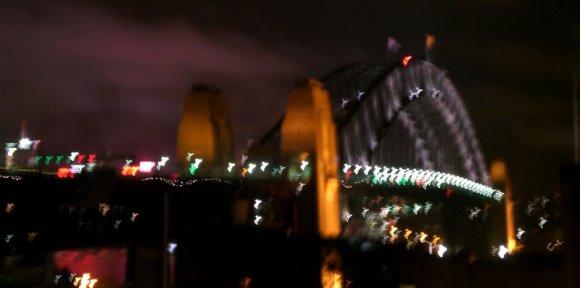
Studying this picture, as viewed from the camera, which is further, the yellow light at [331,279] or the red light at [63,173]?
the red light at [63,173]

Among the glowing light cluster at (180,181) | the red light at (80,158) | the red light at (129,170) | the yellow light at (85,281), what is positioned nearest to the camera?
the yellow light at (85,281)

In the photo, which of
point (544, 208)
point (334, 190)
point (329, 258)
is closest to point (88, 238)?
point (329, 258)

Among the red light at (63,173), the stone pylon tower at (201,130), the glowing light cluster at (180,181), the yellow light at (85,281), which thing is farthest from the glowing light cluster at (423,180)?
the yellow light at (85,281)

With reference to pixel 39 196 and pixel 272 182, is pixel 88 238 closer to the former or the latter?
pixel 39 196

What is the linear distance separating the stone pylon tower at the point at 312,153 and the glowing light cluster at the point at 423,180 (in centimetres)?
2549

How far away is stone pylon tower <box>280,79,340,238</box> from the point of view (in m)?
39.6

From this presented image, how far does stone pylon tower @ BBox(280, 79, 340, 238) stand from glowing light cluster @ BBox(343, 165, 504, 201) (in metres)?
25.5

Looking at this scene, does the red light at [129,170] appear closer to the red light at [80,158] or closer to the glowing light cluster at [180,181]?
the glowing light cluster at [180,181]

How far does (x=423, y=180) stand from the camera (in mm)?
90500

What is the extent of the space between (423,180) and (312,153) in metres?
51.8

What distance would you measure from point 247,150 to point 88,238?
123ft

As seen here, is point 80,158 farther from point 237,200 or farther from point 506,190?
point 506,190

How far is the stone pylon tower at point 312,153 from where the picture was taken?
39.6 metres

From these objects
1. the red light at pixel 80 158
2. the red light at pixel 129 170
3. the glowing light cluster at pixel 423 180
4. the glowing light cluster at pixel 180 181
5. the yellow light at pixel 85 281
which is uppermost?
the glowing light cluster at pixel 423 180
